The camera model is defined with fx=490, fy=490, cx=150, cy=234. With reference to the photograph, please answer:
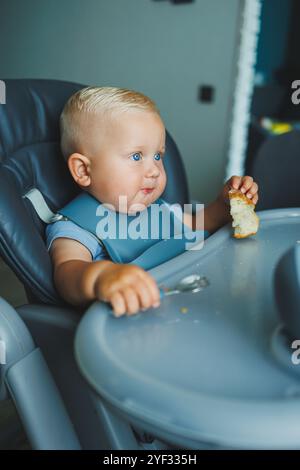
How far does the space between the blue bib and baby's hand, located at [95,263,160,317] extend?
285 mm

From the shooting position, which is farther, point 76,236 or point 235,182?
point 235,182

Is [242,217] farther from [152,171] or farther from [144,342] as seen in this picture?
[144,342]

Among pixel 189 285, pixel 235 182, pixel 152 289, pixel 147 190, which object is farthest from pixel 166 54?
pixel 152 289

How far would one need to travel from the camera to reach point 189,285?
2.60 ft

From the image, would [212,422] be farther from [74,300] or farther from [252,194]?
[252,194]

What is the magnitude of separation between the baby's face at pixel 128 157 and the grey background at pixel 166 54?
1736mm

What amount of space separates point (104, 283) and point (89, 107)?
1.46 ft

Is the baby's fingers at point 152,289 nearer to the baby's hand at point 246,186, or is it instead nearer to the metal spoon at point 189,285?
the metal spoon at point 189,285

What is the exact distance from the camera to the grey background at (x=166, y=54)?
100.0 inches

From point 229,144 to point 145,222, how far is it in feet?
5.70

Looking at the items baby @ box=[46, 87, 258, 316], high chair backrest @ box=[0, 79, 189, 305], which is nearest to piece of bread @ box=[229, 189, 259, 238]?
baby @ box=[46, 87, 258, 316]

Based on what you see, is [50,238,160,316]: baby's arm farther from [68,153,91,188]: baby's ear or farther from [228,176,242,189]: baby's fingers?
[228,176,242,189]: baby's fingers

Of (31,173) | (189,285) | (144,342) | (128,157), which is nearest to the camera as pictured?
(144,342)

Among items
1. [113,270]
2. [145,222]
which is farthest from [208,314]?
[145,222]
